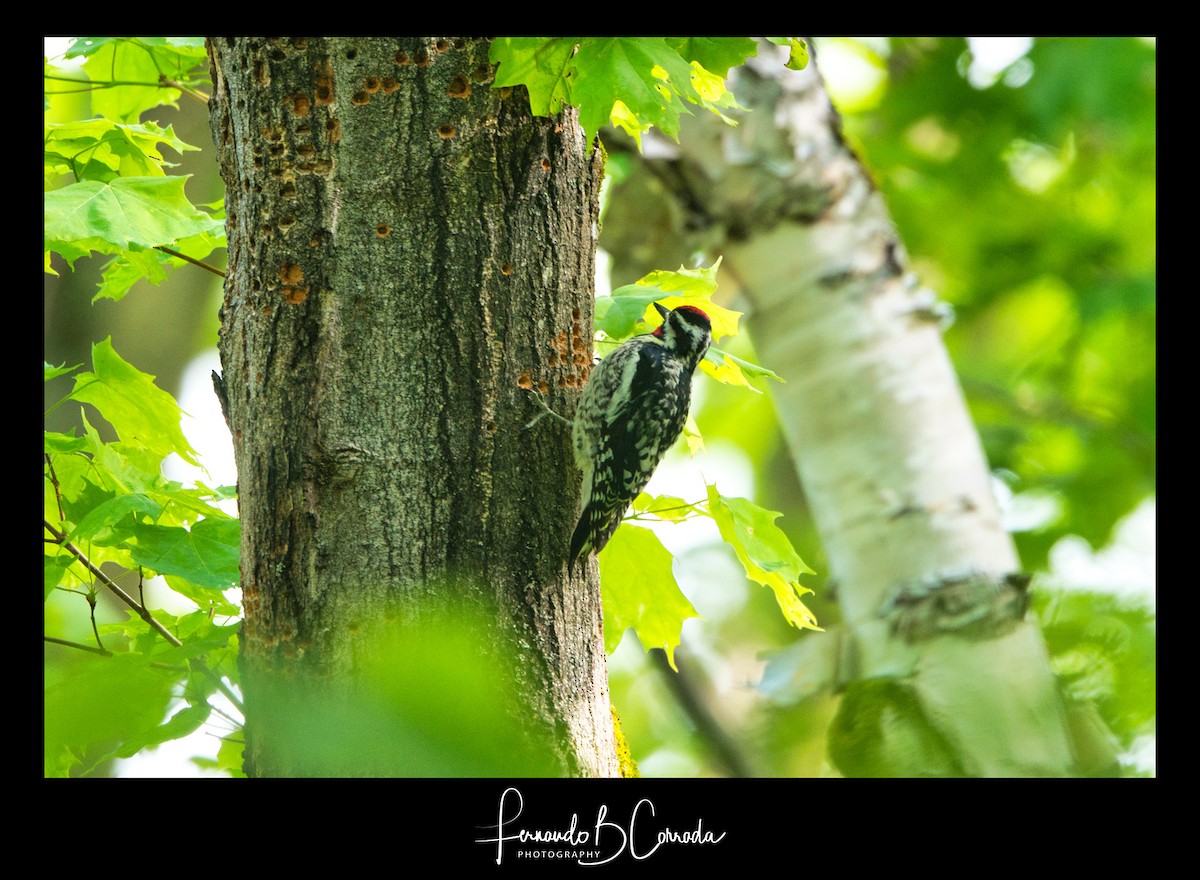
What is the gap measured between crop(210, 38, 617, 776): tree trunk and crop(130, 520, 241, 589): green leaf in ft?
0.64

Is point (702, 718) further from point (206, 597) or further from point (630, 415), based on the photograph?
point (206, 597)

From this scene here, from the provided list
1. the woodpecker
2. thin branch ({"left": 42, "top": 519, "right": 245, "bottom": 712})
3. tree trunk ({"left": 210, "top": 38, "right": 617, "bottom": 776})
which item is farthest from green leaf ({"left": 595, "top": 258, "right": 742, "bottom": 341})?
thin branch ({"left": 42, "top": 519, "right": 245, "bottom": 712})

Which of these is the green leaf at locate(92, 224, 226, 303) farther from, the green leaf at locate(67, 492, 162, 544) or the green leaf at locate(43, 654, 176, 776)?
the green leaf at locate(43, 654, 176, 776)

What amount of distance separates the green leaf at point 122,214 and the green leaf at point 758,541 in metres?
1.22

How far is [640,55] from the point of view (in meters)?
1.77

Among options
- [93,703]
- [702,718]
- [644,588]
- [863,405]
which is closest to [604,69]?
[644,588]

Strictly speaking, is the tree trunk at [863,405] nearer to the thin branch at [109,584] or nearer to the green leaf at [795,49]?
the green leaf at [795,49]

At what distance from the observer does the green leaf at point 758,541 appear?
2178mm

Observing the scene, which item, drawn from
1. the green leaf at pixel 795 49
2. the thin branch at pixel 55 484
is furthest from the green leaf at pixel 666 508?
the thin branch at pixel 55 484

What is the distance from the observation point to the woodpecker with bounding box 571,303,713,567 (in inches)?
81.7

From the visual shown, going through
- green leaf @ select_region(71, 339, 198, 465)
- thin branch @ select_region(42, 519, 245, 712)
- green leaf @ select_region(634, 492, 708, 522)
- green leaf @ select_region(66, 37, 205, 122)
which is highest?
green leaf @ select_region(66, 37, 205, 122)

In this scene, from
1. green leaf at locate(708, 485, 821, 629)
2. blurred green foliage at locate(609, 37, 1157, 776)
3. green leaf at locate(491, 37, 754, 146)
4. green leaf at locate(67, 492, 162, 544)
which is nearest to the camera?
green leaf at locate(491, 37, 754, 146)

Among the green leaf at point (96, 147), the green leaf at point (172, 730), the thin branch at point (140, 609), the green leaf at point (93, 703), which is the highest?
the green leaf at point (96, 147)

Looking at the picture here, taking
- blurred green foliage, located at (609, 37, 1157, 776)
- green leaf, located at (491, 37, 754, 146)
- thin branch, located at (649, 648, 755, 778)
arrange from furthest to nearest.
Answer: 1. blurred green foliage, located at (609, 37, 1157, 776)
2. thin branch, located at (649, 648, 755, 778)
3. green leaf, located at (491, 37, 754, 146)
